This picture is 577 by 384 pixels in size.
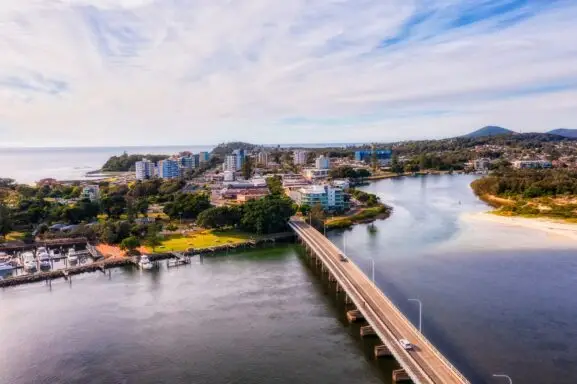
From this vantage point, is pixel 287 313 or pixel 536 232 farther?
pixel 536 232

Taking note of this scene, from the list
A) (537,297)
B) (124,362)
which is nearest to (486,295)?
(537,297)

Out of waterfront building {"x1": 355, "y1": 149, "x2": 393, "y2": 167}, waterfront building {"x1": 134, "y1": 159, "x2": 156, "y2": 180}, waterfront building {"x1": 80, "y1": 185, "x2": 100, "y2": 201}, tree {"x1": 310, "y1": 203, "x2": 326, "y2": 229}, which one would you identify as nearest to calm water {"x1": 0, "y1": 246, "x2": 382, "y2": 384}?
tree {"x1": 310, "y1": 203, "x2": 326, "y2": 229}

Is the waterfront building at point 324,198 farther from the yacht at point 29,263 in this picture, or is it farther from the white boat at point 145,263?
the yacht at point 29,263

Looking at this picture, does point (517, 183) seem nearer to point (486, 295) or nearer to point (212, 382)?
point (486, 295)

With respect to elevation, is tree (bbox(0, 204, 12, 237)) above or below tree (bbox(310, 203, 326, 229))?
above

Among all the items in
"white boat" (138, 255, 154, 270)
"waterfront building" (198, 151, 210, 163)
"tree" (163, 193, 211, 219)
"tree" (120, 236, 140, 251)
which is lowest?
"white boat" (138, 255, 154, 270)

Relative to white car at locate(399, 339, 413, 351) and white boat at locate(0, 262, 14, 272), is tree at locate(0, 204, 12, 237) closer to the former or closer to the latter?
white boat at locate(0, 262, 14, 272)
